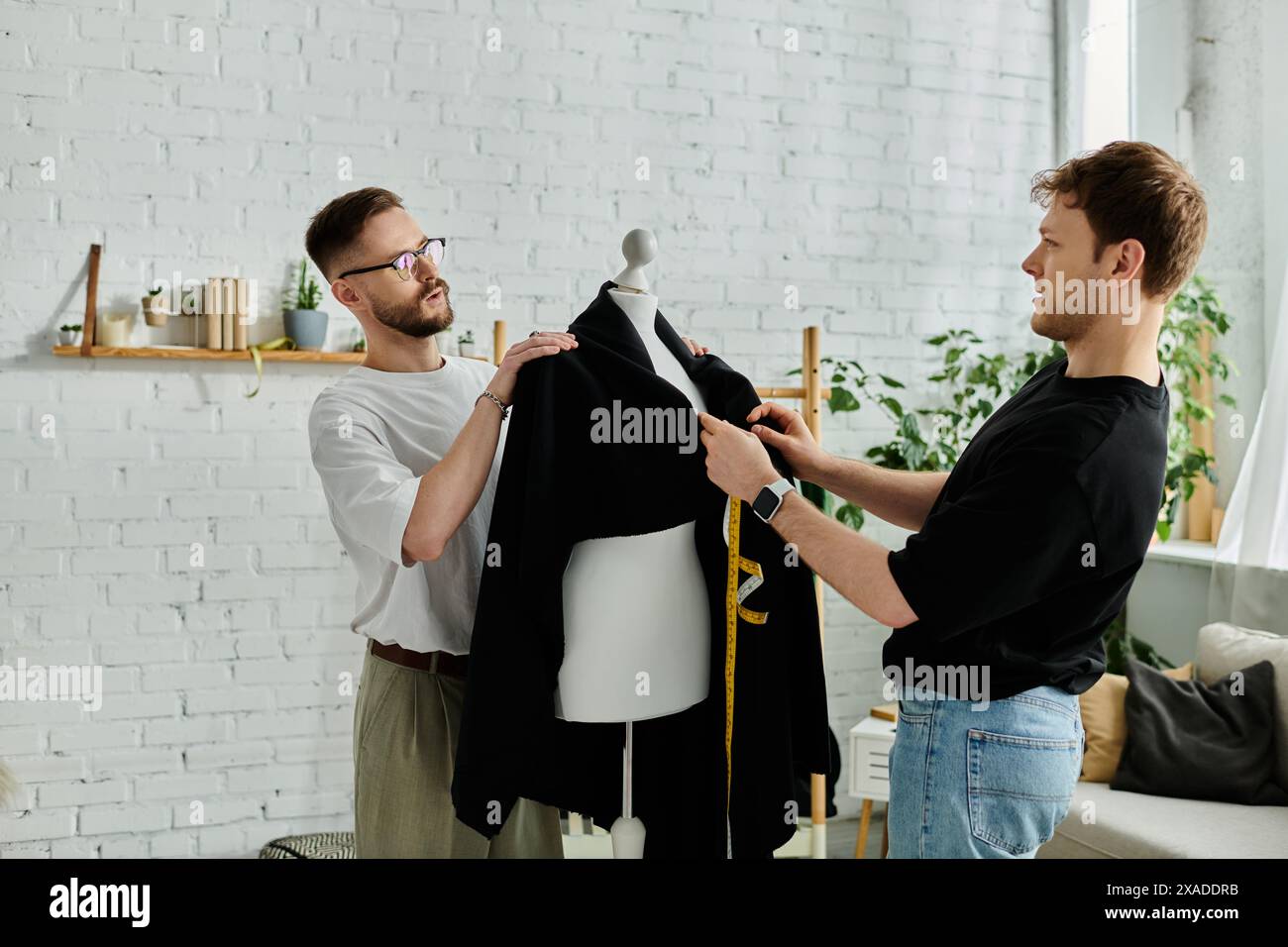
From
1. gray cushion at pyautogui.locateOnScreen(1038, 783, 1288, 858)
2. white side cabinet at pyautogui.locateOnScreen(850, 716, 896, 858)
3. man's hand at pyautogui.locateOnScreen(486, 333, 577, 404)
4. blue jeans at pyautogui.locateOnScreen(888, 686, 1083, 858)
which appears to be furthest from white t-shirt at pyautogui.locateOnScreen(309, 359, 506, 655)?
white side cabinet at pyautogui.locateOnScreen(850, 716, 896, 858)

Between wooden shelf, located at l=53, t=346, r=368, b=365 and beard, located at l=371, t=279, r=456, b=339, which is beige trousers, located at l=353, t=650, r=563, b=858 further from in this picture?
wooden shelf, located at l=53, t=346, r=368, b=365

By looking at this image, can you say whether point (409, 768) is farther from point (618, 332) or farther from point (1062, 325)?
point (1062, 325)

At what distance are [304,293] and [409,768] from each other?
78.9 inches

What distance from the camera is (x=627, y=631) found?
1.53 metres

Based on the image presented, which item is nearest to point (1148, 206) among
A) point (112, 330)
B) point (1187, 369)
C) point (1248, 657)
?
point (1248, 657)

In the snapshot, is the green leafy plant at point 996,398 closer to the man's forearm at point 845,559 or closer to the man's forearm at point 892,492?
the man's forearm at point 892,492

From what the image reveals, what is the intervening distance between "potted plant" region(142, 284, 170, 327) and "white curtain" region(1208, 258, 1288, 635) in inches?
135

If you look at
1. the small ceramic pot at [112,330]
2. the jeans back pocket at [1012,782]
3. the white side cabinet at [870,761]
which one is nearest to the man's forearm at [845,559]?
the jeans back pocket at [1012,782]

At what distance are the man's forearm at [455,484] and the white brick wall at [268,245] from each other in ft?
6.39

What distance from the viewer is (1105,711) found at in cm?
315

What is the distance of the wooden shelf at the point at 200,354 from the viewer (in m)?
3.14

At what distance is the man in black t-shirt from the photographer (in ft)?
4.79
